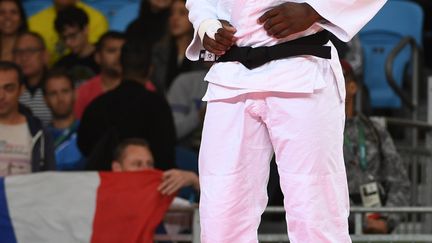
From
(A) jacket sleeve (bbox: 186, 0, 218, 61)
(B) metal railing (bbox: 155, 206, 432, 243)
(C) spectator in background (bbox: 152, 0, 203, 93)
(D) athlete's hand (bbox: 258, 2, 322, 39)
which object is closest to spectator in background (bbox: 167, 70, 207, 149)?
(C) spectator in background (bbox: 152, 0, 203, 93)

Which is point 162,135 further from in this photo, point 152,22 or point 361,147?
point 152,22

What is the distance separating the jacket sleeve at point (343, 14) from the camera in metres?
3.72

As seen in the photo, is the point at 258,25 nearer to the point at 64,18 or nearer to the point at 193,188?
the point at 193,188

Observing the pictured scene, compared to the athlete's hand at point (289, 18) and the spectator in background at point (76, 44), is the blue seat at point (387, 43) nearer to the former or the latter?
the spectator in background at point (76, 44)

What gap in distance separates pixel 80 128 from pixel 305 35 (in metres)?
3.54

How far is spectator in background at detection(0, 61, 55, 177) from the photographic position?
6406mm

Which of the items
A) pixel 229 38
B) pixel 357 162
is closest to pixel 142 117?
pixel 357 162

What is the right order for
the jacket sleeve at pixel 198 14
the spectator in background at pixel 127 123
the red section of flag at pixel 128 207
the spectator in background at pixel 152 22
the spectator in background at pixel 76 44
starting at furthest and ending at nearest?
1. the spectator in background at pixel 152 22
2. the spectator in background at pixel 76 44
3. the spectator in background at pixel 127 123
4. the red section of flag at pixel 128 207
5. the jacket sleeve at pixel 198 14

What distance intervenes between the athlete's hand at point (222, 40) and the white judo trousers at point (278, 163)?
195mm

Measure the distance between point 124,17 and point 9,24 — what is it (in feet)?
3.71

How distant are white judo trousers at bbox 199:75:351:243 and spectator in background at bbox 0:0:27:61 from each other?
5486 mm

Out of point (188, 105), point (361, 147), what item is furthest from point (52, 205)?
point (188, 105)

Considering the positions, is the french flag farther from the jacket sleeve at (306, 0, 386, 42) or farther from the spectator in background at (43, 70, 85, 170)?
the jacket sleeve at (306, 0, 386, 42)

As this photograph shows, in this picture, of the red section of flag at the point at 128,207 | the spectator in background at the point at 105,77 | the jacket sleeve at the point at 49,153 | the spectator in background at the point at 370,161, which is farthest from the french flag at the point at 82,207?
the spectator in background at the point at 105,77
